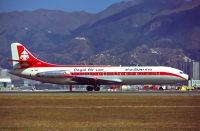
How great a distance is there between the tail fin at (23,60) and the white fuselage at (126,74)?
163 centimetres

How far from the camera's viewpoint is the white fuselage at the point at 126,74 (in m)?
103

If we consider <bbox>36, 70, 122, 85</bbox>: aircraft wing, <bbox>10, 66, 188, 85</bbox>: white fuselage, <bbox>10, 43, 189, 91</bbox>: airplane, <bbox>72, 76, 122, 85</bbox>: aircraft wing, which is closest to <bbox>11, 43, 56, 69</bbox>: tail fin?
<bbox>10, 43, 189, 91</bbox>: airplane

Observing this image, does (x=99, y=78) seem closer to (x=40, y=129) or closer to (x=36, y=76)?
(x=36, y=76)

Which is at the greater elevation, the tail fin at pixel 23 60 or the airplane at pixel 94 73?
the tail fin at pixel 23 60

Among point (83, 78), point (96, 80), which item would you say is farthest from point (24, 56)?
point (96, 80)

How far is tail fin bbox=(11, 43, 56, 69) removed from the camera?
10888cm

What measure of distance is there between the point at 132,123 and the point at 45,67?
75.9 metres

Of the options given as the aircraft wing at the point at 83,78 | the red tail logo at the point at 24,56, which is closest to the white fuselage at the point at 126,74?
the aircraft wing at the point at 83,78

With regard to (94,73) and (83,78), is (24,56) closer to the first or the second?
(83,78)

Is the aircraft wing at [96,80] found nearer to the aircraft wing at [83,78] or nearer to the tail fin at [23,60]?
the aircraft wing at [83,78]

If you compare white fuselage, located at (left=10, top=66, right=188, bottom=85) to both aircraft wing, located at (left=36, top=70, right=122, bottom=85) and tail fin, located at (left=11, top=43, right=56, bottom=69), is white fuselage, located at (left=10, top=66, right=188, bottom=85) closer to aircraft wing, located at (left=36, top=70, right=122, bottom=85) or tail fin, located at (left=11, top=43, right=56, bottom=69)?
aircraft wing, located at (left=36, top=70, right=122, bottom=85)

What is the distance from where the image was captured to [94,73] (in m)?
105

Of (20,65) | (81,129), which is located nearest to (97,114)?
(81,129)

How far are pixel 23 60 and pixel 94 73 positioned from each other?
1431cm
